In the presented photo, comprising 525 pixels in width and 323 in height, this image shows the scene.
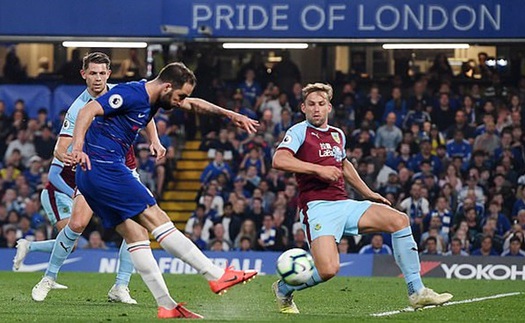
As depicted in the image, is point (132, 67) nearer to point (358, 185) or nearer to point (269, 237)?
point (269, 237)

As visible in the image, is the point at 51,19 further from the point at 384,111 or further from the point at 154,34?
the point at 384,111

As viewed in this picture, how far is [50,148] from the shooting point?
2612cm

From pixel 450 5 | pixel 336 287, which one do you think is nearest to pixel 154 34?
pixel 450 5

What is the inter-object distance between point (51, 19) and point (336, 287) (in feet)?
34.8

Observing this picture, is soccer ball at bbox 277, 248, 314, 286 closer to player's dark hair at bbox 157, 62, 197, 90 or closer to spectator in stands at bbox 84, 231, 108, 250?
player's dark hair at bbox 157, 62, 197, 90

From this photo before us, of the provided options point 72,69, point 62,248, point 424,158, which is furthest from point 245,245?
point 62,248

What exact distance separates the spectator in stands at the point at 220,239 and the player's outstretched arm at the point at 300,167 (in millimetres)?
11491

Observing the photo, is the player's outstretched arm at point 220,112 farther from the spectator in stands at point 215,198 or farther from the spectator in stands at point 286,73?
the spectator in stands at point 286,73

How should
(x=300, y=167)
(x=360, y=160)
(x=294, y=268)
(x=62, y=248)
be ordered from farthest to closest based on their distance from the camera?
(x=360, y=160) → (x=62, y=248) → (x=300, y=167) → (x=294, y=268)

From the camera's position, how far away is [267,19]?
24953 millimetres

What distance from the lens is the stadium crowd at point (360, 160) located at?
23.2 m

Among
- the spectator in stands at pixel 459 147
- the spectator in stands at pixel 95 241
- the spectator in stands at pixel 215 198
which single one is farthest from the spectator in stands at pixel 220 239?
the spectator in stands at pixel 459 147

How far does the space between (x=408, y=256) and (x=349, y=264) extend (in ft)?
31.9

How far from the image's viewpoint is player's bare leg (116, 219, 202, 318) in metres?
10.3
